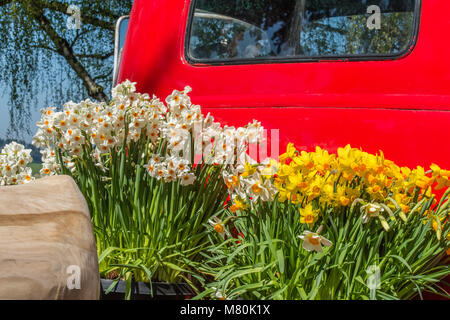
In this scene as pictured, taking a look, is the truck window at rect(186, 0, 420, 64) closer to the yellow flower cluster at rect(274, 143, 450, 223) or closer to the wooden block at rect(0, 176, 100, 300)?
the yellow flower cluster at rect(274, 143, 450, 223)

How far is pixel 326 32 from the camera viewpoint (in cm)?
254

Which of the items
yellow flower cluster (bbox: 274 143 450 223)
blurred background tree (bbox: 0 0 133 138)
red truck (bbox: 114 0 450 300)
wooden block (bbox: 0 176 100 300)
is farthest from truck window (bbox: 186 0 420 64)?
blurred background tree (bbox: 0 0 133 138)

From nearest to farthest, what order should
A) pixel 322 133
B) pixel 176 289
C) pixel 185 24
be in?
1. pixel 176 289
2. pixel 322 133
3. pixel 185 24

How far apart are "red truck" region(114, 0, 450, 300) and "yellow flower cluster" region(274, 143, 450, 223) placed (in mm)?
283

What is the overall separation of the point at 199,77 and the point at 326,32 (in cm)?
67

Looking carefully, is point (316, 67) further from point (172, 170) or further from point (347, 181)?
point (172, 170)

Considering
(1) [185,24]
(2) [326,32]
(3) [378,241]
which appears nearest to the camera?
(3) [378,241]

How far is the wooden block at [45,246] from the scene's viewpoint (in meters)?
1.17

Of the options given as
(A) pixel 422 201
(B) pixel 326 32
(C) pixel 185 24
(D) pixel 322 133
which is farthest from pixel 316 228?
(C) pixel 185 24

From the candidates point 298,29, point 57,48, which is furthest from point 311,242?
point 57,48

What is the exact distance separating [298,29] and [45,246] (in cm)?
179

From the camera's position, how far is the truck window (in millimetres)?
2340

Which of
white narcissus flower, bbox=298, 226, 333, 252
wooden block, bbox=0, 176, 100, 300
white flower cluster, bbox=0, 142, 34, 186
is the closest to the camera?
wooden block, bbox=0, 176, 100, 300
